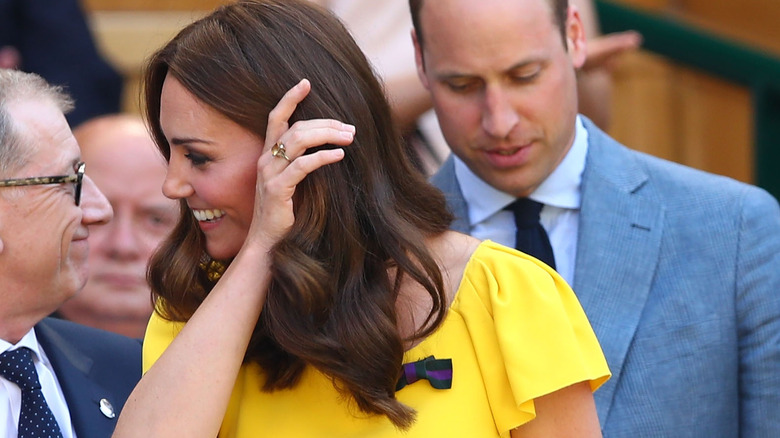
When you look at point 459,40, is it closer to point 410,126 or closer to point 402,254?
point 402,254

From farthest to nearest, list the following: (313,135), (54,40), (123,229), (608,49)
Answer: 1. (54,40)
2. (123,229)
3. (608,49)
4. (313,135)

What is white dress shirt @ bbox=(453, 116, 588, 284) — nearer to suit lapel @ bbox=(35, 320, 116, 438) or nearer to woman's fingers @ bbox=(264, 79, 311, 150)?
woman's fingers @ bbox=(264, 79, 311, 150)

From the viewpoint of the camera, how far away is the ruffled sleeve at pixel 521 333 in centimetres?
231

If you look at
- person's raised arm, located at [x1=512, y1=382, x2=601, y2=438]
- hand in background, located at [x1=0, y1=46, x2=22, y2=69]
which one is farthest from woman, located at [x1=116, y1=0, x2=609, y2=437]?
hand in background, located at [x1=0, y1=46, x2=22, y2=69]

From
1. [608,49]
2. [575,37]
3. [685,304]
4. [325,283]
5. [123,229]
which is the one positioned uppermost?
[325,283]

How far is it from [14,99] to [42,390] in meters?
0.63

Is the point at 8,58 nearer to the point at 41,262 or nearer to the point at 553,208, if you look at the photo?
the point at 41,262

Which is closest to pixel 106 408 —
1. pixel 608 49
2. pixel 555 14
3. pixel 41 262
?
pixel 41 262

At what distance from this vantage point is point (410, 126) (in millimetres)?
3773

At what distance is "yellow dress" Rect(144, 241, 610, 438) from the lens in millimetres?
2324

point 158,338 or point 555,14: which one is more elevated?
point 555,14

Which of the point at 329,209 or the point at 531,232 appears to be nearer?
the point at 329,209

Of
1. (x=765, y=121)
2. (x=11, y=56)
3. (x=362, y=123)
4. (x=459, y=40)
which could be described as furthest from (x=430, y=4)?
(x=765, y=121)

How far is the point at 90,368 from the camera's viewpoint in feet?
9.45
